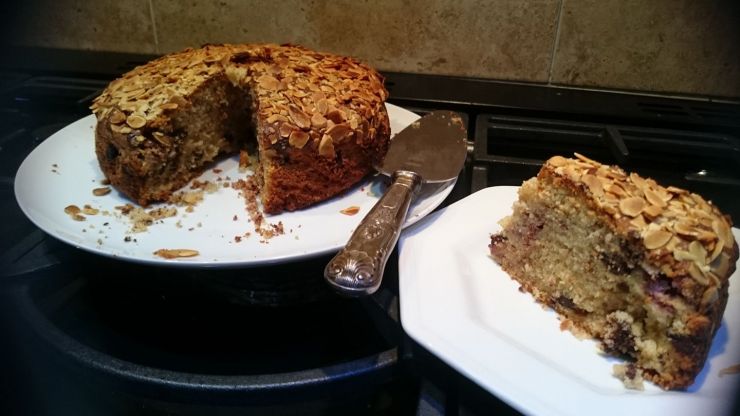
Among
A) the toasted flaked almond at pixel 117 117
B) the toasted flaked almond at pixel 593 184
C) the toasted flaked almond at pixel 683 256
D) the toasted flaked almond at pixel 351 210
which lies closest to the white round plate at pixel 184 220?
the toasted flaked almond at pixel 351 210

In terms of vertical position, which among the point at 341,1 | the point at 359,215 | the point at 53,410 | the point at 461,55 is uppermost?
the point at 341,1

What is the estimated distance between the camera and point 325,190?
0.86 m

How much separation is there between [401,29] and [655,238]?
0.80 m

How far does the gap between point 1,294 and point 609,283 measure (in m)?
0.76

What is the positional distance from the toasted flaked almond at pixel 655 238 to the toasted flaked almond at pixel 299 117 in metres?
0.50

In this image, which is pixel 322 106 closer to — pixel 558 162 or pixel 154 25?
pixel 558 162

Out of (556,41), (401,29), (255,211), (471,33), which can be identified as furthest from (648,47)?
(255,211)

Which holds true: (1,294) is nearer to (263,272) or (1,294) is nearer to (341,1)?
(263,272)

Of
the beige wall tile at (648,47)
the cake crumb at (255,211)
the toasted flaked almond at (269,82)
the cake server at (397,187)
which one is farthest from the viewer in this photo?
the beige wall tile at (648,47)

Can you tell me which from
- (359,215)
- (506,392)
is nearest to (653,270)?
(506,392)

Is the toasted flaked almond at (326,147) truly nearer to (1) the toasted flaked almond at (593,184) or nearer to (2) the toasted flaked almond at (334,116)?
(2) the toasted flaked almond at (334,116)

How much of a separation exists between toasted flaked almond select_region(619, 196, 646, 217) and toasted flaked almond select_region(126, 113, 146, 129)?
2.36ft

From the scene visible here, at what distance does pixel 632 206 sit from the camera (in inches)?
24.0

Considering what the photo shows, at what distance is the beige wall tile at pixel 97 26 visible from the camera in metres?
1.26
